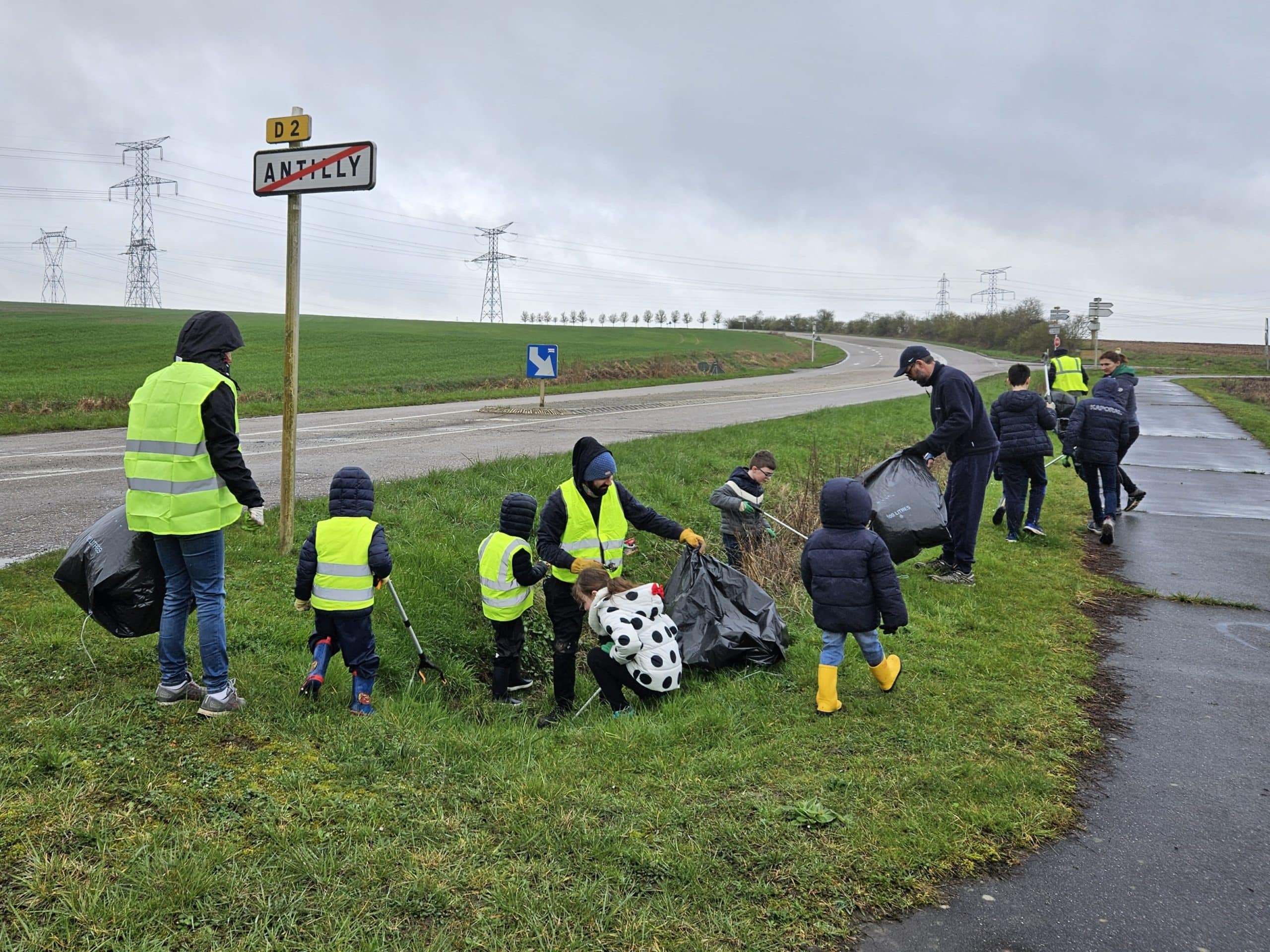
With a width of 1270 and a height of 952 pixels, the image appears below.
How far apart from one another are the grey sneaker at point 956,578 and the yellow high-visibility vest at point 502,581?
410 cm

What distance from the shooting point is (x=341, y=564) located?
4.79 meters

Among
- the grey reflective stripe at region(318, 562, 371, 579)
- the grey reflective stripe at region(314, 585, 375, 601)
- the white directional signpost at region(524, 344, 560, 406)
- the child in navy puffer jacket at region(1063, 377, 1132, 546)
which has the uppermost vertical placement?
the white directional signpost at region(524, 344, 560, 406)

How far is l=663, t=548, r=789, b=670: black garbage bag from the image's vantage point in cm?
588

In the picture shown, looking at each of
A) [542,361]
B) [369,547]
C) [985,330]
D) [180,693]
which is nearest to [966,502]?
[369,547]

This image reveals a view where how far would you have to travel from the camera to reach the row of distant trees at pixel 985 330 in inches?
2781

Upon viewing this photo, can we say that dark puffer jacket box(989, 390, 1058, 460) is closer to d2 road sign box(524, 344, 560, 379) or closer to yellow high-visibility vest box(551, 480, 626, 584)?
yellow high-visibility vest box(551, 480, 626, 584)

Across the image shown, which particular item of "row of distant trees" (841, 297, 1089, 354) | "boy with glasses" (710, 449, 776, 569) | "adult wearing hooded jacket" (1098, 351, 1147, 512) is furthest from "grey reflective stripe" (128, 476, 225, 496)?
"row of distant trees" (841, 297, 1089, 354)

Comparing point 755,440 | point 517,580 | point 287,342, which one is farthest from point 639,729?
point 755,440

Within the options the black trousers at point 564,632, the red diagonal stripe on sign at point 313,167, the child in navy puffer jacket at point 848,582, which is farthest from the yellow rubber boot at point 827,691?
the red diagonal stripe on sign at point 313,167

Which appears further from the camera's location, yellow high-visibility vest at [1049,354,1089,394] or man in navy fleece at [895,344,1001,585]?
yellow high-visibility vest at [1049,354,1089,394]

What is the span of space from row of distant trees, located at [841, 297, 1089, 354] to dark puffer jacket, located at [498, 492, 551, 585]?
62.0m

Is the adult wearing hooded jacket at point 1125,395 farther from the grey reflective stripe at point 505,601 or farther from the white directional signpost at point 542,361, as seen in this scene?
the white directional signpost at point 542,361

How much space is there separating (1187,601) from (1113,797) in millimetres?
4414

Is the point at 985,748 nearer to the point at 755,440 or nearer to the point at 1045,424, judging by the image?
the point at 1045,424
